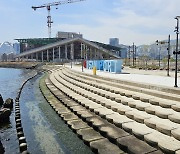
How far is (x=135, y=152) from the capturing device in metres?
8.97

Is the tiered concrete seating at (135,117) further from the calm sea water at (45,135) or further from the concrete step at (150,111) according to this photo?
the calm sea water at (45,135)

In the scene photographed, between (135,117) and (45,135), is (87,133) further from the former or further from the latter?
(45,135)

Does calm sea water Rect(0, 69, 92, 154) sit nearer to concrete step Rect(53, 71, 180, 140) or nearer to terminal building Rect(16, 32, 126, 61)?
concrete step Rect(53, 71, 180, 140)

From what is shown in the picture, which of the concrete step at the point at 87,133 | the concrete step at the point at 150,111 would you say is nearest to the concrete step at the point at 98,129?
the concrete step at the point at 87,133

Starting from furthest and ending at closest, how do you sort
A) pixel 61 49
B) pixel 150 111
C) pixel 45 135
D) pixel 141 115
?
1. pixel 61 49
2. pixel 45 135
3. pixel 141 115
4. pixel 150 111

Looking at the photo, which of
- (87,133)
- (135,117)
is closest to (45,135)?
(87,133)

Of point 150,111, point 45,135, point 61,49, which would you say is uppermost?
point 61,49

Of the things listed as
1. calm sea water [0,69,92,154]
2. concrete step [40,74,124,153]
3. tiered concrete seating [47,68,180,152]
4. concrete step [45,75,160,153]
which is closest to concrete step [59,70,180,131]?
tiered concrete seating [47,68,180,152]

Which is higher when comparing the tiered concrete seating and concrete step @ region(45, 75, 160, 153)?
the tiered concrete seating

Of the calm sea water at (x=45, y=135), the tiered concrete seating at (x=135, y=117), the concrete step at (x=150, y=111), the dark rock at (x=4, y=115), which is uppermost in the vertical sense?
the concrete step at (x=150, y=111)

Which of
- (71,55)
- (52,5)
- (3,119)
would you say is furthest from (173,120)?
(52,5)

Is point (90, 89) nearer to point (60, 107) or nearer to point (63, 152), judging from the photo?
point (60, 107)

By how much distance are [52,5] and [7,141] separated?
16018cm

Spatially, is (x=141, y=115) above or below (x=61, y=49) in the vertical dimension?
below
